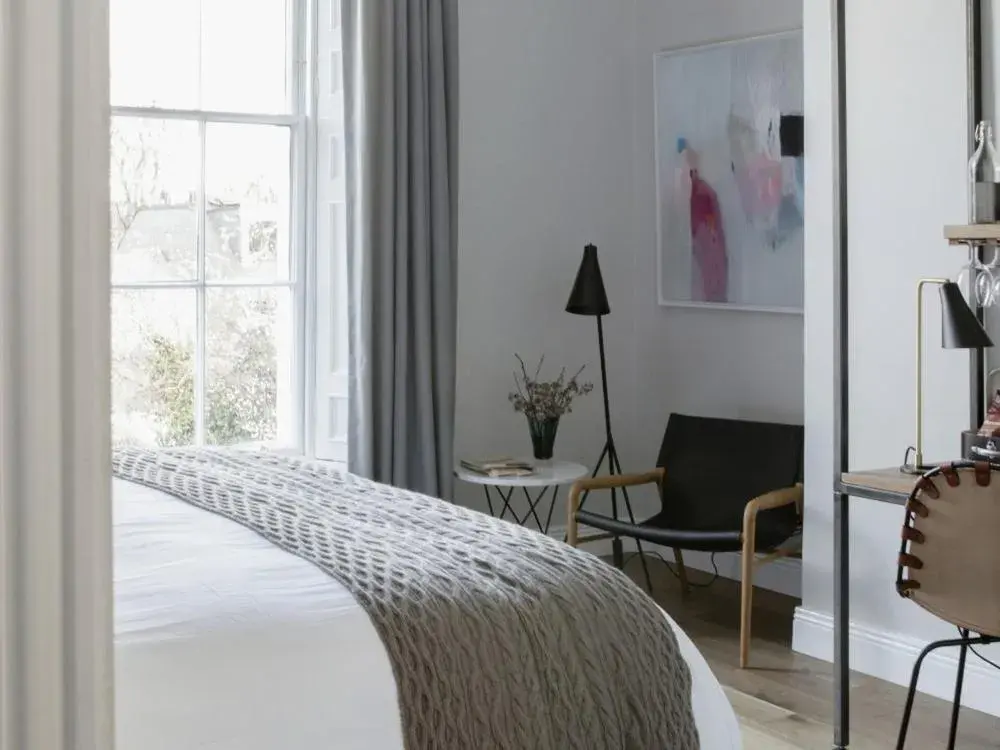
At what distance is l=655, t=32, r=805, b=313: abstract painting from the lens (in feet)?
15.7

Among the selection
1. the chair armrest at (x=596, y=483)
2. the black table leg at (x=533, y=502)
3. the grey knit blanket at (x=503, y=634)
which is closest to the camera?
the grey knit blanket at (x=503, y=634)

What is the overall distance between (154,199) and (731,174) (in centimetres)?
218

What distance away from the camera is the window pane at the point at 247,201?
465 cm

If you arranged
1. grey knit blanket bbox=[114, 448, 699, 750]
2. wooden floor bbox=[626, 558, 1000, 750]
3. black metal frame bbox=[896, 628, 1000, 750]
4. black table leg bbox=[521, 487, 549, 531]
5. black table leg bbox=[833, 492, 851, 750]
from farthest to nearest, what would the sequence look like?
black table leg bbox=[521, 487, 549, 531] < wooden floor bbox=[626, 558, 1000, 750] < black table leg bbox=[833, 492, 851, 750] < black metal frame bbox=[896, 628, 1000, 750] < grey knit blanket bbox=[114, 448, 699, 750]

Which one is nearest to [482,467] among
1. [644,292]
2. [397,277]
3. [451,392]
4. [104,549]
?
[451,392]

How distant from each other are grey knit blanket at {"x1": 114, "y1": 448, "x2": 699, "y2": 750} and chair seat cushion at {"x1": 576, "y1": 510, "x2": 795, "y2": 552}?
5.30 ft

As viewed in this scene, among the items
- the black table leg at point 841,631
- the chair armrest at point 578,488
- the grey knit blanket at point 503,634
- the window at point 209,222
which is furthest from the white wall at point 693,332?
the grey knit blanket at point 503,634

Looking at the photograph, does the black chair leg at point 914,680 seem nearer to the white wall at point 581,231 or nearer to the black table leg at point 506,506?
Answer: the white wall at point 581,231

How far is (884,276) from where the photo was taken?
3.81 m

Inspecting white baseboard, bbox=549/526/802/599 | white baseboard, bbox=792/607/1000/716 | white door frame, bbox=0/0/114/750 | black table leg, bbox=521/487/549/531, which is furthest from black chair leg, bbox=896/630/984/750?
white door frame, bbox=0/0/114/750

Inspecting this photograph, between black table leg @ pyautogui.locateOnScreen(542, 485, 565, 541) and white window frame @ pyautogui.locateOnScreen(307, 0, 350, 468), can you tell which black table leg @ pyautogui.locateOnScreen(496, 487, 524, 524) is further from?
white window frame @ pyautogui.locateOnScreen(307, 0, 350, 468)

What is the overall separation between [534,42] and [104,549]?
4747mm

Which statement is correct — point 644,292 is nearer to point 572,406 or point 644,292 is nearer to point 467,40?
point 572,406

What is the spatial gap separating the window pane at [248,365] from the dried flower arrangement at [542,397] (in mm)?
891
